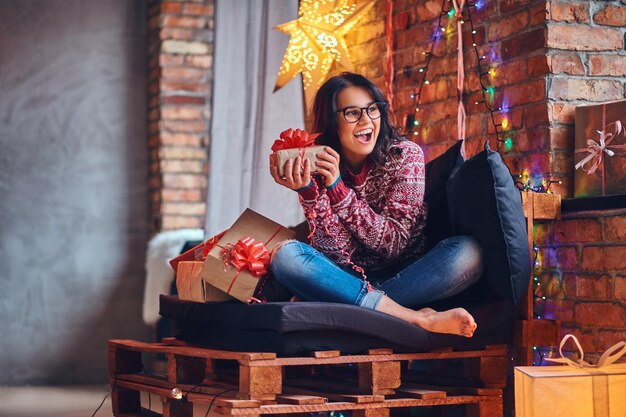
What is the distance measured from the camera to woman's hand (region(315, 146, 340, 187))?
2807 mm

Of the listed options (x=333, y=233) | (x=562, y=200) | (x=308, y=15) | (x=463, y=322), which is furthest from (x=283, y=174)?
(x=308, y=15)

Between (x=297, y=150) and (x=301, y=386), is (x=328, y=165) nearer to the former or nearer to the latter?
(x=297, y=150)

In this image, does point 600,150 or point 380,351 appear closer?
point 380,351

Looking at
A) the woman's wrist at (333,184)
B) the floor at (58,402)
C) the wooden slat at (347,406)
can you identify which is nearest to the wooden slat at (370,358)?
the wooden slat at (347,406)

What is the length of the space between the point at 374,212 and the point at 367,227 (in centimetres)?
8

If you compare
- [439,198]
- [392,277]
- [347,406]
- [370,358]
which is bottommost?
[347,406]

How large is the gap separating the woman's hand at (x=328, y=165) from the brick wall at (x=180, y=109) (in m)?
2.29

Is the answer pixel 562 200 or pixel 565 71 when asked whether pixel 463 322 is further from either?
pixel 565 71

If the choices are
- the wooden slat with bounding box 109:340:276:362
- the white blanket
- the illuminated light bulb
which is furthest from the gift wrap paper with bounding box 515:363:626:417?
the white blanket

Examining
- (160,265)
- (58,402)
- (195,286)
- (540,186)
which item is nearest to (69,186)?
(160,265)

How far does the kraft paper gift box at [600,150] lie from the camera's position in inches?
117

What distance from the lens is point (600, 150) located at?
9.93 feet

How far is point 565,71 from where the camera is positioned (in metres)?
3.16

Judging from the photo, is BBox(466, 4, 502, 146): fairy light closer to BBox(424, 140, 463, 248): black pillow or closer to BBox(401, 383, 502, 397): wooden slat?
BBox(424, 140, 463, 248): black pillow
